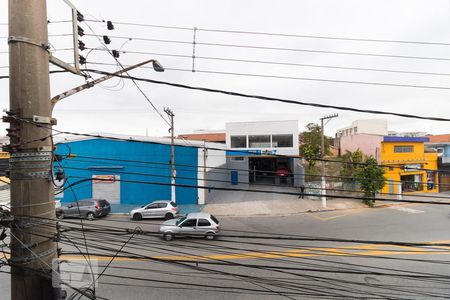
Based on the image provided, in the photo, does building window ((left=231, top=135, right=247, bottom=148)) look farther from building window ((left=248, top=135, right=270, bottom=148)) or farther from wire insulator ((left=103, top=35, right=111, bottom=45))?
wire insulator ((left=103, top=35, right=111, bottom=45))

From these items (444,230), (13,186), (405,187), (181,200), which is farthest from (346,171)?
(13,186)

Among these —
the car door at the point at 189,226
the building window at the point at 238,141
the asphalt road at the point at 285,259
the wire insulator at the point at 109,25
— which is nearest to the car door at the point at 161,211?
the asphalt road at the point at 285,259

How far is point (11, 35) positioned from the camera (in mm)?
2725

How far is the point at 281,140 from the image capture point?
80.6 ft

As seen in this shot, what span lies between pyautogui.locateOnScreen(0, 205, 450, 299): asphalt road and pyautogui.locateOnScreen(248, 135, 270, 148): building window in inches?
374

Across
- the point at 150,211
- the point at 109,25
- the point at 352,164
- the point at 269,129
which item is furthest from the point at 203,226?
the point at 352,164

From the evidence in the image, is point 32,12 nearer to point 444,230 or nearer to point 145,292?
point 145,292

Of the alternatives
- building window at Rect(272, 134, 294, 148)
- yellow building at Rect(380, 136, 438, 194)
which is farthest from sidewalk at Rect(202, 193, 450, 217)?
building window at Rect(272, 134, 294, 148)

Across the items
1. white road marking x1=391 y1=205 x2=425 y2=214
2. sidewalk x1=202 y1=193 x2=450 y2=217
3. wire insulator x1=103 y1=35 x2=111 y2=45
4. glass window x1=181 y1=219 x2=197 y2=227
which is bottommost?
white road marking x1=391 y1=205 x2=425 y2=214

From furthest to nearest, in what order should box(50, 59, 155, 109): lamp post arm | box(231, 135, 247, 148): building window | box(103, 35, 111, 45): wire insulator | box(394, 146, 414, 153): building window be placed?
box(231, 135, 247, 148): building window, box(394, 146, 414, 153): building window, box(103, 35, 111, 45): wire insulator, box(50, 59, 155, 109): lamp post arm

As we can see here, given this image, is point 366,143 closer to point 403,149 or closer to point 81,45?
point 403,149

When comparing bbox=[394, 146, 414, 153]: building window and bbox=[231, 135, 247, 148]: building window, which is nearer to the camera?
bbox=[394, 146, 414, 153]: building window

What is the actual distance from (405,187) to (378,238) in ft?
57.9

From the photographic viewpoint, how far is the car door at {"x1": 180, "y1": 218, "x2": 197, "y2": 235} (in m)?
11.2
